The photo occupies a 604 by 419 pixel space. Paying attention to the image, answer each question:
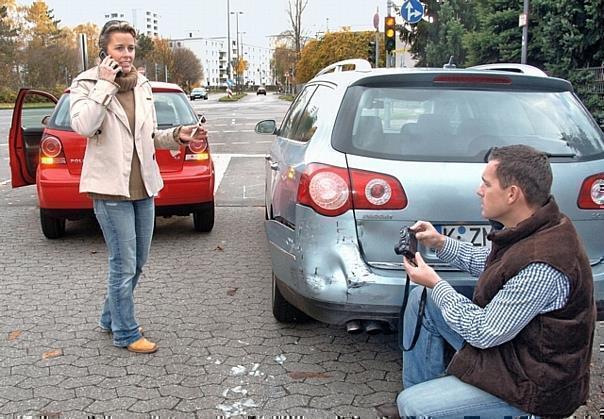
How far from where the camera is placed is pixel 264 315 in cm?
435

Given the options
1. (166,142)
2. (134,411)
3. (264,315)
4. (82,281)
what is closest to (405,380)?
(134,411)

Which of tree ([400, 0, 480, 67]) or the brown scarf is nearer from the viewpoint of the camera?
the brown scarf

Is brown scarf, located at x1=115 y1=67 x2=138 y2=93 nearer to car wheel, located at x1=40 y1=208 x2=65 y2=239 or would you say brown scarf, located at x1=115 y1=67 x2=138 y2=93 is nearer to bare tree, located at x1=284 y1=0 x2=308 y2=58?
car wheel, located at x1=40 y1=208 x2=65 y2=239

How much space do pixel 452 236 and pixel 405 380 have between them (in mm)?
729

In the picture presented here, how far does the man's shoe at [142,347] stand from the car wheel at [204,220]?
2775 mm

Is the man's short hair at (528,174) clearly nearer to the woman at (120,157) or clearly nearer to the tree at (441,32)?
the woman at (120,157)

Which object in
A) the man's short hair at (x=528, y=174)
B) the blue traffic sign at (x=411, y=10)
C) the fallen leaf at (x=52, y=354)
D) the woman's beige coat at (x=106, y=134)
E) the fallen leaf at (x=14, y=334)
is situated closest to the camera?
the man's short hair at (x=528, y=174)

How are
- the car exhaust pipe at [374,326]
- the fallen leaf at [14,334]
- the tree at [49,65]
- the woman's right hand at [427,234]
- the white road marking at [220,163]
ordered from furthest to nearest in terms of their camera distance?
the tree at [49,65] → the white road marking at [220,163] → the fallen leaf at [14,334] → the car exhaust pipe at [374,326] → the woman's right hand at [427,234]

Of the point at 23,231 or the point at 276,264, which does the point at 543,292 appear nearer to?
the point at 276,264

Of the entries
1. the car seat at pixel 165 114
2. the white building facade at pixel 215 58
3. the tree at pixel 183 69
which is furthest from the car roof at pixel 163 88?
the white building facade at pixel 215 58

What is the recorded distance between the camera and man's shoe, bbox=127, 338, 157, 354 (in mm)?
3689

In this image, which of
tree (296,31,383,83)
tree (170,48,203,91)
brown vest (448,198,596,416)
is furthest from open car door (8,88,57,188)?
tree (170,48,203,91)

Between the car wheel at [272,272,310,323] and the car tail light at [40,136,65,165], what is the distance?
2820mm

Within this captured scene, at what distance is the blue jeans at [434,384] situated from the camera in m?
2.22
